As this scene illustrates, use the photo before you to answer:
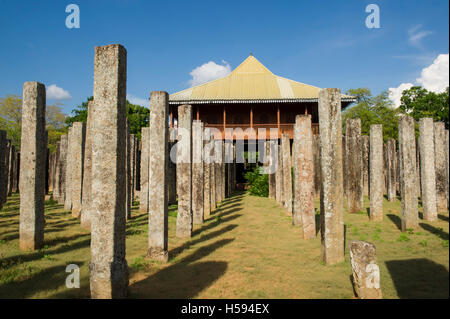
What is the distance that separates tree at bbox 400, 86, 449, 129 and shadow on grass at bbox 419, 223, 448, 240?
32324 mm

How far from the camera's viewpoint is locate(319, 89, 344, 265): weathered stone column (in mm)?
5215

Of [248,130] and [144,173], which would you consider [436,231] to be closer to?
[144,173]

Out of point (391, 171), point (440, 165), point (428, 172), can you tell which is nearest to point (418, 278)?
Result: point (428, 172)

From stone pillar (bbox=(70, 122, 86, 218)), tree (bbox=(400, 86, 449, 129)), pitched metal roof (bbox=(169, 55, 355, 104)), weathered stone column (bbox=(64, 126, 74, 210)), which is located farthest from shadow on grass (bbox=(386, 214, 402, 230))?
tree (bbox=(400, 86, 449, 129))

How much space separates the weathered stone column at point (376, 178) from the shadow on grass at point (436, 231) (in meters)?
1.07

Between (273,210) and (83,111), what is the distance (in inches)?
1526

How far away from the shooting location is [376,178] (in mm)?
8656

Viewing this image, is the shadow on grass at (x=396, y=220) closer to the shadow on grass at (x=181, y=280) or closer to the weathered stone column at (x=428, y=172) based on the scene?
the weathered stone column at (x=428, y=172)

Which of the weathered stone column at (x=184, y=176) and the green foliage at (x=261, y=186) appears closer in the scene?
the weathered stone column at (x=184, y=176)

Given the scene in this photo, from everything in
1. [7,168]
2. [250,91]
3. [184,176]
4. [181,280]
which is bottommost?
[181,280]

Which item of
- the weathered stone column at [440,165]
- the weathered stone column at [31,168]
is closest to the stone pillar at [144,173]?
the weathered stone column at [31,168]

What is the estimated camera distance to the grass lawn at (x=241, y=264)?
4230 mm

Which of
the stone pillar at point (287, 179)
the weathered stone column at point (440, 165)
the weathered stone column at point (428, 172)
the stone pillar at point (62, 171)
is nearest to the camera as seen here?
the weathered stone column at point (428, 172)

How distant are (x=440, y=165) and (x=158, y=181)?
28.9ft
